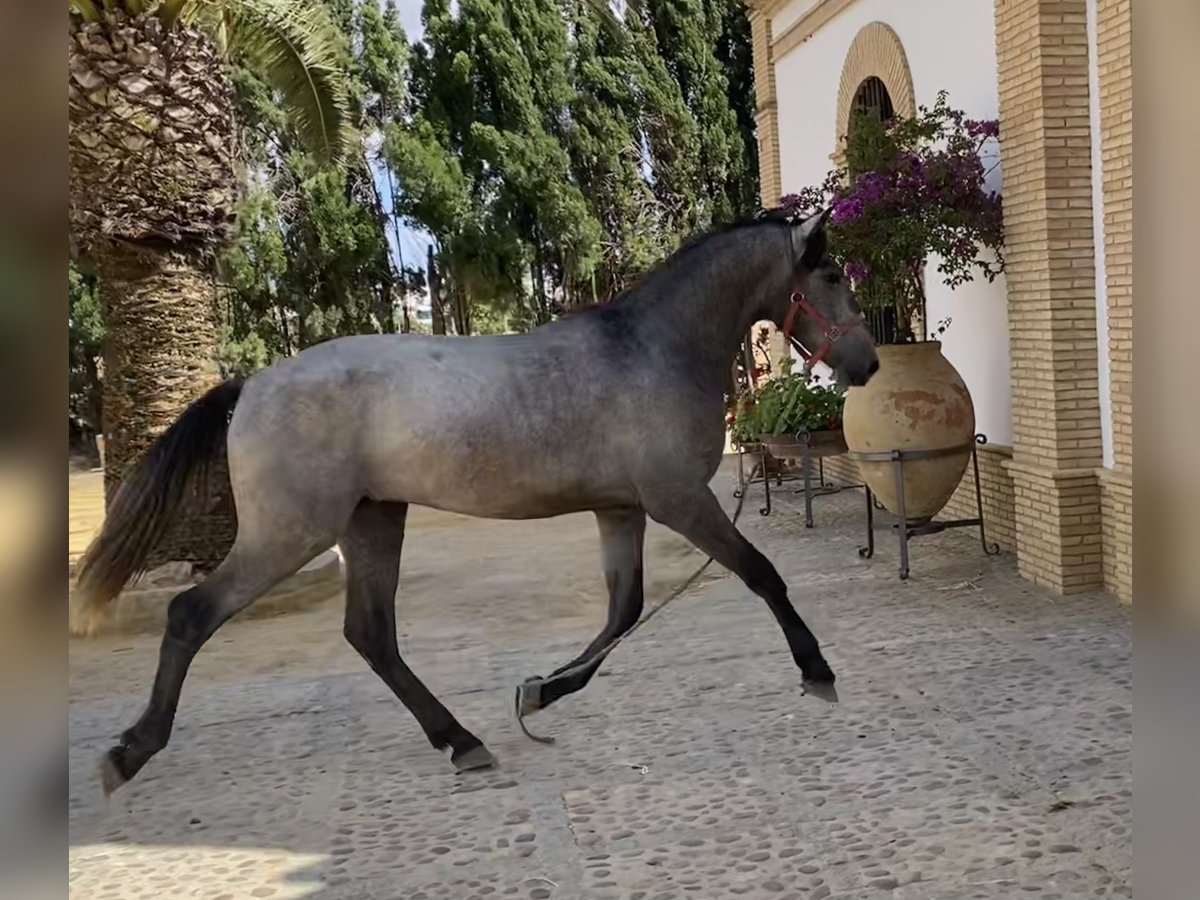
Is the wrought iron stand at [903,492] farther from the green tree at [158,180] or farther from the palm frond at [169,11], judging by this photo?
the palm frond at [169,11]

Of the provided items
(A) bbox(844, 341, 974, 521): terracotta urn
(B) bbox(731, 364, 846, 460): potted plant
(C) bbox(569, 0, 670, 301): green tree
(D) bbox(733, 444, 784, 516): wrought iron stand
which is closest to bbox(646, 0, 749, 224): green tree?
(C) bbox(569, 0, 670, 301): green tree

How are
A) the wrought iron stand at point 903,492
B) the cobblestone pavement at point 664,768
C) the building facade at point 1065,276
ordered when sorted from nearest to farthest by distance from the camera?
1. the cobblestone pavement at point 664,768
2. the building facade at point 1065,276
3. the wrought iron stand at point 903,492

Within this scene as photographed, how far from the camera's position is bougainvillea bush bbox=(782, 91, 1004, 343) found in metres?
6.59

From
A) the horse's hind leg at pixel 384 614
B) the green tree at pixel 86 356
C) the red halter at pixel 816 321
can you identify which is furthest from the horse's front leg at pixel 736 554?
the green tree at pixel 86 356

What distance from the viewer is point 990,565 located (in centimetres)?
695

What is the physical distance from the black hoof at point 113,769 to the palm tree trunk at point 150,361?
452cm

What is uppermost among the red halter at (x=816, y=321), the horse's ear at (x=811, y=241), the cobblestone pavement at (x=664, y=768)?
the horse's ear at (x=811, y=241)

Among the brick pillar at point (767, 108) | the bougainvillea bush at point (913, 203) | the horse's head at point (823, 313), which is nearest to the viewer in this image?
the horse's head at point (823, 313)

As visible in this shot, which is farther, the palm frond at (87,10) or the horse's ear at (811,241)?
the palm frond at (87,10)

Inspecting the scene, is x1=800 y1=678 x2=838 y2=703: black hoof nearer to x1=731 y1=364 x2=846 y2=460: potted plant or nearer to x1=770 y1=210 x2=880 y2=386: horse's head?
x1=770 y1=210 x2=880 y2=386: horse's head

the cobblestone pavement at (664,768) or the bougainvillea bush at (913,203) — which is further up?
the bougainvillea bush at (913,203)

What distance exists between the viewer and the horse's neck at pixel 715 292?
3834 millimetres

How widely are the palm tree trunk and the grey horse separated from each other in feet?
14.8
